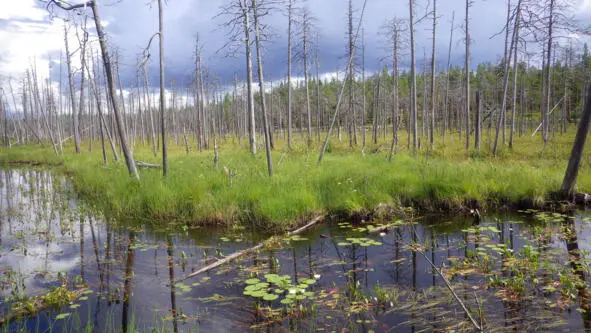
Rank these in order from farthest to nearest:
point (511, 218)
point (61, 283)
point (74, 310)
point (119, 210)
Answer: point (119, 210) < point (511, 218) < point (61, 283) < point (74, 310)

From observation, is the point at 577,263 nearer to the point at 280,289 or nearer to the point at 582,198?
the point at 280,289

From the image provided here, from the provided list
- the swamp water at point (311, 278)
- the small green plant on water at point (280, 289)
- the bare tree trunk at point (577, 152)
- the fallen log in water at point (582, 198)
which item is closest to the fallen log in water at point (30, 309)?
the swamp water at point (311, 278)

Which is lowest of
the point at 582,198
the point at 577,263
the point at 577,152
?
the point at 577,263

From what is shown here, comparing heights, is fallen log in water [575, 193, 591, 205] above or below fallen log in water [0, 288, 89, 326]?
above

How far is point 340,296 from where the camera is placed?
4.68 meters

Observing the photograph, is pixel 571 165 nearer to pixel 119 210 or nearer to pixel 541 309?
pixel 541 309

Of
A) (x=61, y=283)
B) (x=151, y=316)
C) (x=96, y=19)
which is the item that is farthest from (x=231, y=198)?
(x=96, y=19)

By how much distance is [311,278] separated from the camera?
17.8ft

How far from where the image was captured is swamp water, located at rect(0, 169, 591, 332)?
13.6 feet

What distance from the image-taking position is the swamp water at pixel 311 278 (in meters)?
4.14

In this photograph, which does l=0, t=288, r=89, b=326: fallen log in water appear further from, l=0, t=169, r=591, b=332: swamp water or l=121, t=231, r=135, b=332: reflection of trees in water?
l=121, t=231, r=135, b=332: reflection of trees in water

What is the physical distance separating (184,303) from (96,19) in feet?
36.0

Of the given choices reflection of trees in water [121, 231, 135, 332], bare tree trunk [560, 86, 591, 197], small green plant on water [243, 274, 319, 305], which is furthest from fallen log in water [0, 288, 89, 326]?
bare tree trunk [560, 86, 591, 197]

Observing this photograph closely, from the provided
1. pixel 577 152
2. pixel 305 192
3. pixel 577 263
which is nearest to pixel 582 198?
pixel 577 152
